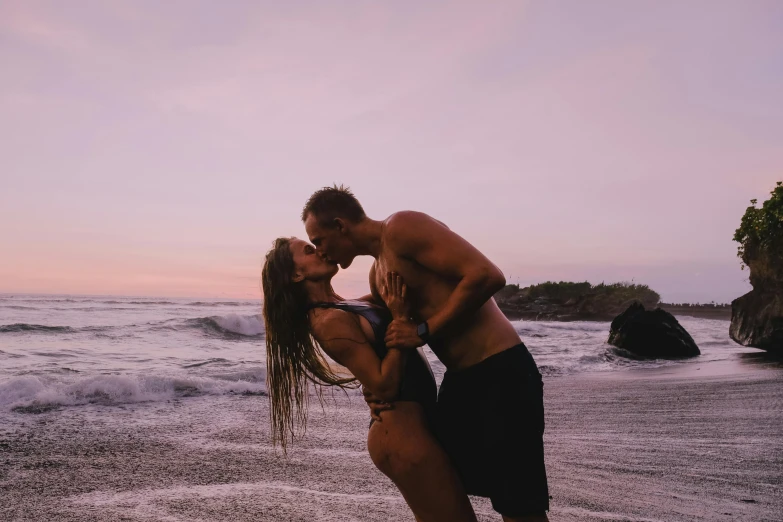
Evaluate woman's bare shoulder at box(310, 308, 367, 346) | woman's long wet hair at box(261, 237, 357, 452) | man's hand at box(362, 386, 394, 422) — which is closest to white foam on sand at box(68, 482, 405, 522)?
woman's long wet hair at box(261, 237, 357, 452)

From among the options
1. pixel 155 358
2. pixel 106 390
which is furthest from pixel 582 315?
pixel 106 390

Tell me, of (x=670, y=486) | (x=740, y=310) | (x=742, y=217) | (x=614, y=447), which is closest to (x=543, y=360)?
(x=740, y=310)

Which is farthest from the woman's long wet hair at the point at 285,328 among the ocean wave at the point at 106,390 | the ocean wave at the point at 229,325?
the ocean wave at the point at 229,325

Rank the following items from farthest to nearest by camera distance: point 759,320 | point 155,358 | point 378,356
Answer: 1. point 759,320
2. point 155,358
3. point 378,356

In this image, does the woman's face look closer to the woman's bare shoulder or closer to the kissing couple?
the kissing couple

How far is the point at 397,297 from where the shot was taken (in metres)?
2.81

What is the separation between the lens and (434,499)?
2717 millimetres

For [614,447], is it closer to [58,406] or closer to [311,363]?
[311,363]

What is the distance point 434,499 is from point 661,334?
594 inches

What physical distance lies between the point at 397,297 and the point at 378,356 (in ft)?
0.93

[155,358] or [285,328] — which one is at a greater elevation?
[285,328]

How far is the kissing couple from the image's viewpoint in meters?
2.70

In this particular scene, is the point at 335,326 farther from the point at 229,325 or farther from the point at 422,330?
the point at 229,325

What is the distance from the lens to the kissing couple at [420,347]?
2.70 m
